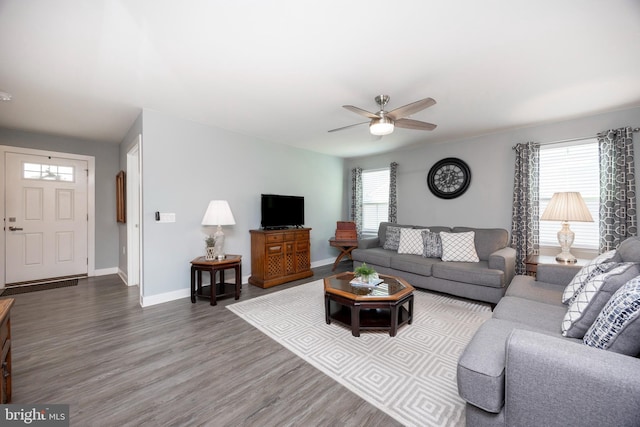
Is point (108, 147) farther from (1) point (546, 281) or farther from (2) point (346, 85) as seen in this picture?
(1) point (546, 281)

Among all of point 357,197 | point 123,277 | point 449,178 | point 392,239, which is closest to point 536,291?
point 392,239

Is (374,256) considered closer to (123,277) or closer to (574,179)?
(574,179)

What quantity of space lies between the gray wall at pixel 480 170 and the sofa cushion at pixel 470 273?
3.82 ft

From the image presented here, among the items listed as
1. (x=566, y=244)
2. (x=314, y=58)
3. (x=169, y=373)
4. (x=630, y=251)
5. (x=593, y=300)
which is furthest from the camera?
(x=566, y=244)

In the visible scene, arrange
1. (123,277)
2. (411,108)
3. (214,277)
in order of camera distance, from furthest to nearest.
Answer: (123,277)
(214,277)
(411,108)

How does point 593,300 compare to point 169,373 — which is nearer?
point 593,300

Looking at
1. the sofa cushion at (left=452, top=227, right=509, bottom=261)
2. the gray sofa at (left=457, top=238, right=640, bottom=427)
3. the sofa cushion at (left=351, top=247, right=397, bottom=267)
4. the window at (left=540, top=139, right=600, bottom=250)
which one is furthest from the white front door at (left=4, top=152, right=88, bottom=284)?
the window at (left=540, top=139, right=600, bottom=250)

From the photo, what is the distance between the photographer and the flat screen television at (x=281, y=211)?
4.34 meters

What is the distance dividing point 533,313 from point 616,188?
8.70ft

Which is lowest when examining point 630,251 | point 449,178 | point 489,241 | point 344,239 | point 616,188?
point 344,239

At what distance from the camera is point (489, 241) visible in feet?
12.3

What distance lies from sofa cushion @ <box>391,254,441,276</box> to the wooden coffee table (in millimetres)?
886

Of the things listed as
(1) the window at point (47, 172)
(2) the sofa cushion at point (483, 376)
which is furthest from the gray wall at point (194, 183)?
(2) the sofa cushion at point (483, 376)

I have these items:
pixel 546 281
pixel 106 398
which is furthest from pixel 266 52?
pixel 546 281
